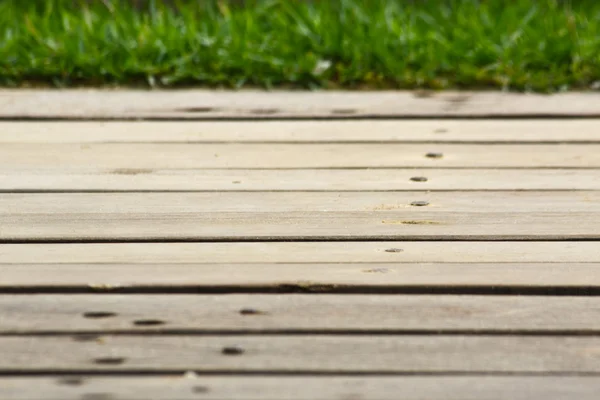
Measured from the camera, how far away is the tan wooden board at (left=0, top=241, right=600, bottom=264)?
1.69 metres

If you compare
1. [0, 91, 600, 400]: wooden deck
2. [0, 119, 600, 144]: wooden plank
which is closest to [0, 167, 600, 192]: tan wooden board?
[0, 91, 600, 400]: wooden deck

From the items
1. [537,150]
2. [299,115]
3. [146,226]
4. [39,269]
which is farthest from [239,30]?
[39,269]

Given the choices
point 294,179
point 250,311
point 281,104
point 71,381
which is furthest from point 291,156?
point 71,381

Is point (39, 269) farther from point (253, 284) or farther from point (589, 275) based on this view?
point (589, 275)

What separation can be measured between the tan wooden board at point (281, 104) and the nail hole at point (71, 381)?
1.23 m

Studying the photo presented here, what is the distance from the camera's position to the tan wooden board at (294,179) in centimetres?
204

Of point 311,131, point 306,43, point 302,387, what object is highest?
point 306,43

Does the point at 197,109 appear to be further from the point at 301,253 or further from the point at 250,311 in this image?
the point at 250,311

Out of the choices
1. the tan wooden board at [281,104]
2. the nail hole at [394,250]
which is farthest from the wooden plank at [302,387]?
the tan wooden board at [281,104]

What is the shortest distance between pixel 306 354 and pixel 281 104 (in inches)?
50.1

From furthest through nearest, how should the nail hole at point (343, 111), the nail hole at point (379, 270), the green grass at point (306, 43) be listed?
the green grass at point (306, 43) → the nail hole at point (343, 111) → the nail hole at point (379, 270)

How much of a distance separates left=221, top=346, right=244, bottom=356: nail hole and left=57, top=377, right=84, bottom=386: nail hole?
184 millimetres

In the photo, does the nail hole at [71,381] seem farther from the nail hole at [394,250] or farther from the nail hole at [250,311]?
the nail hole at [394,250]

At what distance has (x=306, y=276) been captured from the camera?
163 centimetres
